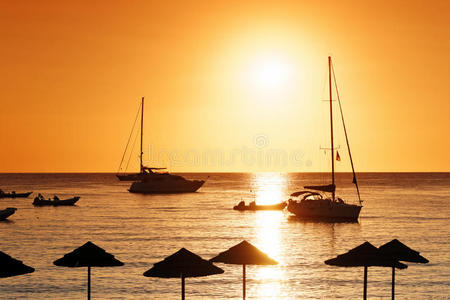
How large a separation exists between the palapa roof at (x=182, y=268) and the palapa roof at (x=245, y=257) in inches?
36.3

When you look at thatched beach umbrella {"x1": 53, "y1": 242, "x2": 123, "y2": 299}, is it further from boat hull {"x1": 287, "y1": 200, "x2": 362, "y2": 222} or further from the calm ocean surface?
boat hull {"x1": 287, "y1": 200, "x2": 362, "y2": 222}

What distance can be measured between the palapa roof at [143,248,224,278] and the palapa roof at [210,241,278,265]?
92cm

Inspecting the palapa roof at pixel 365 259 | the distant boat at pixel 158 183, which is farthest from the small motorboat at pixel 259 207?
the palapa roof at pixel 365 259

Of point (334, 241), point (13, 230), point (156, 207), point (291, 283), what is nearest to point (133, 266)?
point (291, 283)

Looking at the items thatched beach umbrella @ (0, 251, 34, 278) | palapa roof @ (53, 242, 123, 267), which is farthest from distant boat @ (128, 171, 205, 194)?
thatched beach umbrella @ (0, 251, 34, 278)

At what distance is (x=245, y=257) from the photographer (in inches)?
956

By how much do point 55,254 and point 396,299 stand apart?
2823cm

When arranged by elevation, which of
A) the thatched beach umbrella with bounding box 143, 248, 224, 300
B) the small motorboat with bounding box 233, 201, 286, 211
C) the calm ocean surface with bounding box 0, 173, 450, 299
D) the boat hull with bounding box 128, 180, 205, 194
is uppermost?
the boat hull with bounding box 128, 180, 205, 194

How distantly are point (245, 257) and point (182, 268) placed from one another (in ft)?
7.82

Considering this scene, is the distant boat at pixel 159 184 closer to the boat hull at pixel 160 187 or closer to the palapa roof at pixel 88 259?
the boat hull at pixel 160 187

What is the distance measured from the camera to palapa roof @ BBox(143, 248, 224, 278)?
76.3 feet

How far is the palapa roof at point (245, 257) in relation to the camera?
2414cm

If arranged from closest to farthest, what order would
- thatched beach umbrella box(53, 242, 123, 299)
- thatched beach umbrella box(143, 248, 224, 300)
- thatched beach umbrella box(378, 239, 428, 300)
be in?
thatched beach umbrella box(143, 248, 224, 300) < thatched beach umbrella box(53, 242, 123, 299) < thatched beach umbrella box(378, 239, 428, 300)

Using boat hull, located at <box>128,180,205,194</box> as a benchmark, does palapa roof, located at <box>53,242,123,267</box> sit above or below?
below
